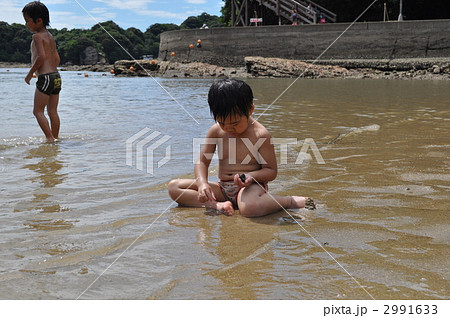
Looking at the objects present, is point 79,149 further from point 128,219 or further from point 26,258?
point 26,258

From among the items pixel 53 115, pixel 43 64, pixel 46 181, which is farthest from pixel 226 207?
pixel 43 64

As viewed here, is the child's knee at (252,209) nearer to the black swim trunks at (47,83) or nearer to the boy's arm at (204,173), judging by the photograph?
the boy's arm at (204,173)

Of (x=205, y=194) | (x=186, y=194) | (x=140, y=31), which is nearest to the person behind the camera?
(x=205, y=194)

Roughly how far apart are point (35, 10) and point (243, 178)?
4.02 metres

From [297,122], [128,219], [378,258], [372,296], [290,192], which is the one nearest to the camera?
[372,296]

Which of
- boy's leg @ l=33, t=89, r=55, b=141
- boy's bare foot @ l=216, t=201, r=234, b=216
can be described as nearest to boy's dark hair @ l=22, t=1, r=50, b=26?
boy's leg @ l=33, t=89, r=55, b=141

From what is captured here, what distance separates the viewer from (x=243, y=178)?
306 centimetres

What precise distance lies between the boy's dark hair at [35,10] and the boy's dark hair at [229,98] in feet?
12.3

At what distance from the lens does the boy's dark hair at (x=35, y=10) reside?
5.72 metres

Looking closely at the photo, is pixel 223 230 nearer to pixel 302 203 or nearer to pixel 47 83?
pixel 302 203

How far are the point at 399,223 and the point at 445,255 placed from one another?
1.63 feet

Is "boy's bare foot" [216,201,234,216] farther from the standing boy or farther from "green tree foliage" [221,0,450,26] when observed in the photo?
"green tree foliage" [221,0,450,26]
